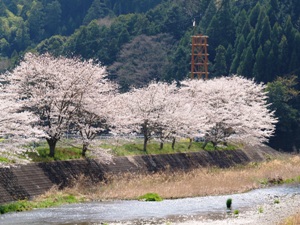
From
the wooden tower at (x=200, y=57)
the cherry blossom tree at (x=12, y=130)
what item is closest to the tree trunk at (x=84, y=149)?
the cherry blossom tree at (x=12, y=130)

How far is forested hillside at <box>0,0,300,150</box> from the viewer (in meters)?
86.7

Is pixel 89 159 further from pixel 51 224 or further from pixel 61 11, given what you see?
pixel 61 11

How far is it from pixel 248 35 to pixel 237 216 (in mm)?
65317

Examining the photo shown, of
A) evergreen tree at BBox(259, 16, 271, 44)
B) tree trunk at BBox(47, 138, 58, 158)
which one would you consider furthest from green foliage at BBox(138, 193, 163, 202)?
evergreen tree at BBox(259, 16, 271, 44)

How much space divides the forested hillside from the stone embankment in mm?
24802

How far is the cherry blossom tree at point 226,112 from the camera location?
60.3m

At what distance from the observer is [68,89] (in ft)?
133

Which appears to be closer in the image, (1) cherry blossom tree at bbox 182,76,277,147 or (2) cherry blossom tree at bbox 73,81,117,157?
(2) cherry blossom tree at bbox 73,81,117,157

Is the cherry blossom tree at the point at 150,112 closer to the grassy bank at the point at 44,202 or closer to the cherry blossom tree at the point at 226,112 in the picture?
the cherry blossom tree at the point at 226,112

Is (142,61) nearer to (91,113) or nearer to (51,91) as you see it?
(91,113)

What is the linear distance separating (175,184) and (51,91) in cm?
853

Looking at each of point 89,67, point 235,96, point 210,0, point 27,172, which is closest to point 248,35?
point 210,0

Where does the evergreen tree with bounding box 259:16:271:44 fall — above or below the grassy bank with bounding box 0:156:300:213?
above

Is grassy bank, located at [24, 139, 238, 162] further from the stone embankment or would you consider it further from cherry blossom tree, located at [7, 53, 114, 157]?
cherry blossom tree, located at [7, 53, 114, 157]
